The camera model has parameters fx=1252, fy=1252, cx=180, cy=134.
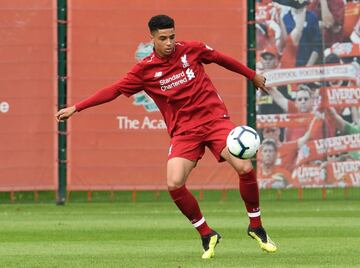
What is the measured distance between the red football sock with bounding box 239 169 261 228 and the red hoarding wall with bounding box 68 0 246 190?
24.9ft

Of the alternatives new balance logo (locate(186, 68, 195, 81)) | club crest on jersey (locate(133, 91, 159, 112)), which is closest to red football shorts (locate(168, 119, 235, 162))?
new balance logo (locate(186, 68, 195, 81))

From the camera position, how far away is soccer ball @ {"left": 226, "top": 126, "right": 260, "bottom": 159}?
34.6 feet

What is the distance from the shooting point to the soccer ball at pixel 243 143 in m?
10.5

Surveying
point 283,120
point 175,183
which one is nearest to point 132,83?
point 175,183

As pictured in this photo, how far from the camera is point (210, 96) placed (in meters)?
11.0

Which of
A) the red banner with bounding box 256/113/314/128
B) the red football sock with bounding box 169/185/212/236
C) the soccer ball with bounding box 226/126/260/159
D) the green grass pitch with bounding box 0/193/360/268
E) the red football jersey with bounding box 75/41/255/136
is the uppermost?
the red football jersey with bounding box 75/41/255/136

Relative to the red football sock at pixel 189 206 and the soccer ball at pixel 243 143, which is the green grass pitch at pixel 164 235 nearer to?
the red football sock at pixel 189 206

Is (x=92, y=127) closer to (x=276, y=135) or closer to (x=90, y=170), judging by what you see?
(x=90, y=170)

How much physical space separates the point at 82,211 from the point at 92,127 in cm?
183

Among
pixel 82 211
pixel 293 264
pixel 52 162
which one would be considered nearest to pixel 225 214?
pixel 82 211

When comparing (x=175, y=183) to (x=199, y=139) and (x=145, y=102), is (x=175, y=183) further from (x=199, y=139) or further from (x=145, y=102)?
(x=145, y=102)

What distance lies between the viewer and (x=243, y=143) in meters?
10.5

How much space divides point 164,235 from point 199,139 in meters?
2.39

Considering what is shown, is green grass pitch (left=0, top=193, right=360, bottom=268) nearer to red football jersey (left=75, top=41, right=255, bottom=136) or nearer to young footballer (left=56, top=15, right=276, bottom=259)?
young footballer (left=56, top=15, right=276, bottom=259)
